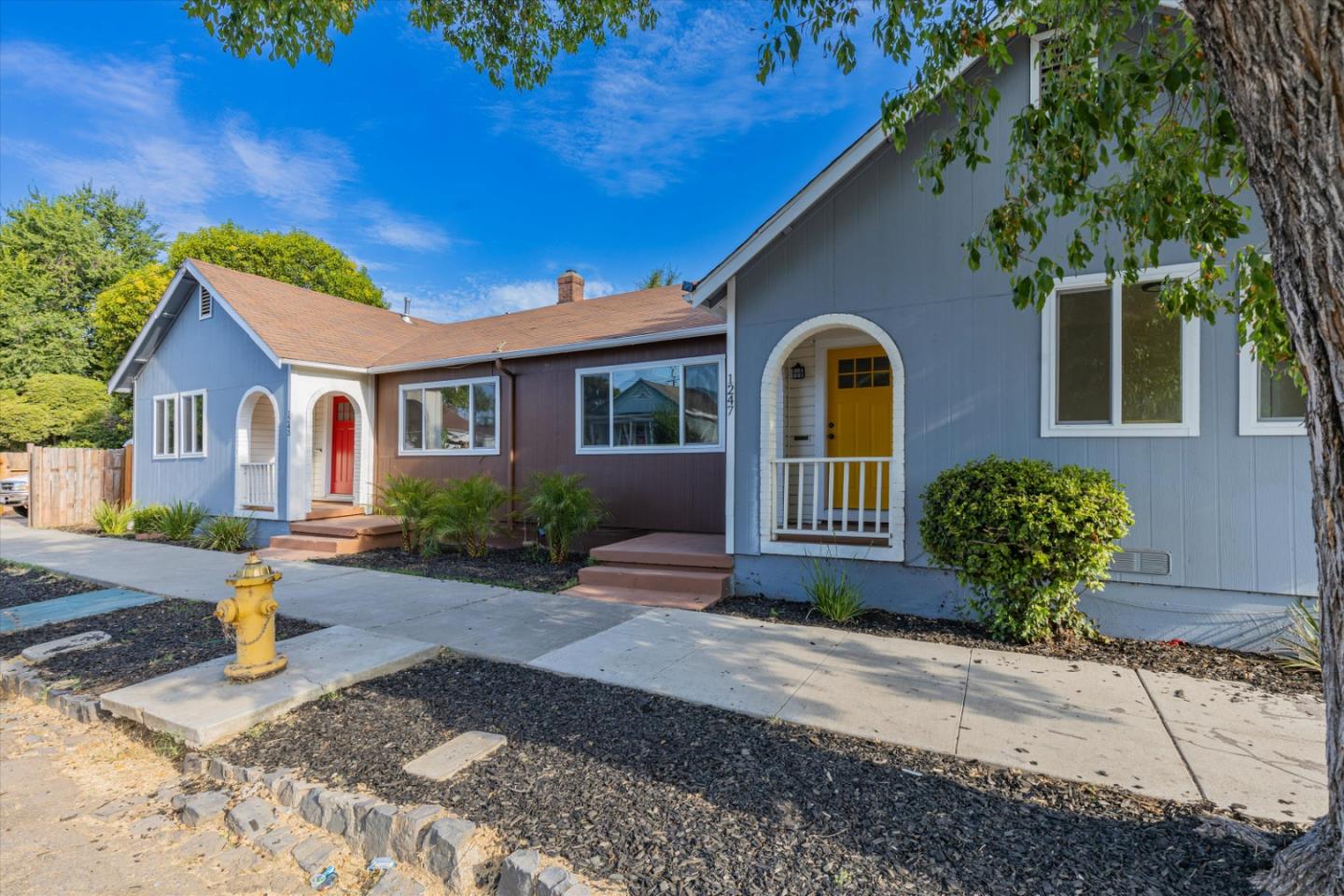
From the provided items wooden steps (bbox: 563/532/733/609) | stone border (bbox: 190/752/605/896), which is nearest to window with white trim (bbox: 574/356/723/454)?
wooden steps (bbox: 563/532/733/609)

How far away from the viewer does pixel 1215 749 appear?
3195mm

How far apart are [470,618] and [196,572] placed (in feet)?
16.8

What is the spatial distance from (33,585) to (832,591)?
9.55 meters

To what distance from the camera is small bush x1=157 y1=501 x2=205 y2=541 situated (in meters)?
11.8

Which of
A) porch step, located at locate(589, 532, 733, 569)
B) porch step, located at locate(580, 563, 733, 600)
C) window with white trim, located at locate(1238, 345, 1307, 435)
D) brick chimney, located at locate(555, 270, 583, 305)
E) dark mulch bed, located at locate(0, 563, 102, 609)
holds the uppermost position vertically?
brick chimney, located at locate(555, 270, 583, 305)

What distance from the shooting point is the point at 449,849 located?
2402 mm

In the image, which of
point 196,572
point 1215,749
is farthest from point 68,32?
point 1215,749

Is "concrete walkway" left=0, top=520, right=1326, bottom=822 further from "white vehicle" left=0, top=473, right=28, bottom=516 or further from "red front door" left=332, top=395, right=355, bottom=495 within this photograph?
"white vehicle" left=0, top=473, right=28, bottom=516

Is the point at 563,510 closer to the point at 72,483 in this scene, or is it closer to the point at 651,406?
the point at 651,406

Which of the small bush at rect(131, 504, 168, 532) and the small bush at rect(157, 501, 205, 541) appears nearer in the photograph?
the small bush at rect(157, 501, 205, 541)

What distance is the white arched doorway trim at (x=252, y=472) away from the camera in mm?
11367

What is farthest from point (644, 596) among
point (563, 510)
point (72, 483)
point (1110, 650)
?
point (72, 483)

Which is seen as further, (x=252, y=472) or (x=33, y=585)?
(x=252, y=472)

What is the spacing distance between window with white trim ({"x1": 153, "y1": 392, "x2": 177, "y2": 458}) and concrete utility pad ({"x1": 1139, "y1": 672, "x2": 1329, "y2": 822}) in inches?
682
